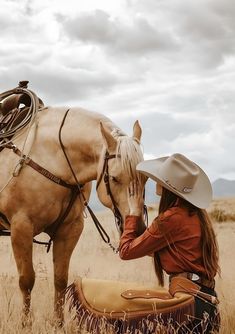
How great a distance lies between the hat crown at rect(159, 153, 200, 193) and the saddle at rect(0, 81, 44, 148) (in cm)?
213

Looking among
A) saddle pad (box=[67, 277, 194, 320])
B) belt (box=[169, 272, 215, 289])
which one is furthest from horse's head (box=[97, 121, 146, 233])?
belt (box=[169, 272, 215, 289])

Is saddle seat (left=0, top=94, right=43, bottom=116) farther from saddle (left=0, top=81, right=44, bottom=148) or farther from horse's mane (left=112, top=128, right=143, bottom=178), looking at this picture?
horse's mane (left=112, top=128, right=143, bottom=178)

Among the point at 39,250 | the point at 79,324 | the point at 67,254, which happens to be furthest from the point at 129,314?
the point at 39,250

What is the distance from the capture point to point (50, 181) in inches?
201

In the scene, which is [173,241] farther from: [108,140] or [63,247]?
[63,247]

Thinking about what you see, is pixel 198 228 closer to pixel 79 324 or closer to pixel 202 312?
pixel 202 312

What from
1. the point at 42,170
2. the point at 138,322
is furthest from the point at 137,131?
the point at 138,322

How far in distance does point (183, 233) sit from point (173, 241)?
3.7 inches

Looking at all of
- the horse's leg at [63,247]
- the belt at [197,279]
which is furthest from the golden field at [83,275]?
the belt at [197,279]

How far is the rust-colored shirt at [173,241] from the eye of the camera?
12.2 feet

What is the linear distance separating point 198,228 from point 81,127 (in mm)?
1740

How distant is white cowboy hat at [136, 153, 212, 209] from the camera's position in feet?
12.4

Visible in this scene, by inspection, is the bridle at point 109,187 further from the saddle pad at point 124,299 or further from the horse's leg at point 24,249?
the horse's leg at point 24,249

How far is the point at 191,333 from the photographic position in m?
3.54
